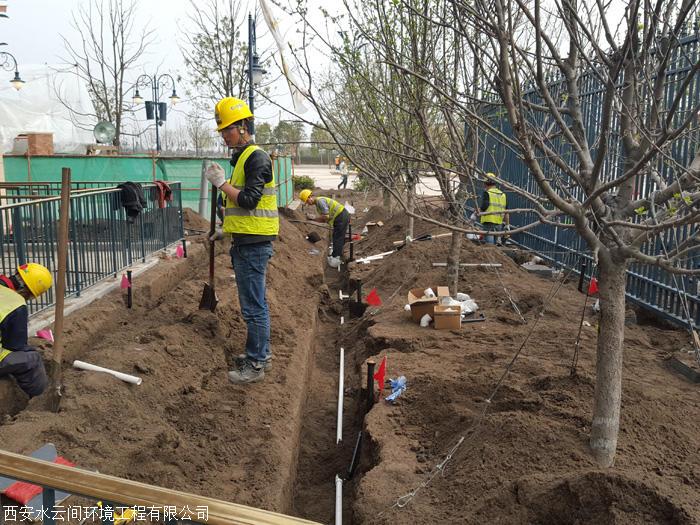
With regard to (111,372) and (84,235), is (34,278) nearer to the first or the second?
(111,372)

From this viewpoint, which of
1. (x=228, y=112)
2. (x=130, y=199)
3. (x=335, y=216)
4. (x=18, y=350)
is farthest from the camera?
(x=335, y=216)

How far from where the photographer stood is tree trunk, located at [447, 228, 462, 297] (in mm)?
7945

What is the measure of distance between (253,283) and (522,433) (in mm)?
2562

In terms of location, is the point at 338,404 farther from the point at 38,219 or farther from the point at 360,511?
the point at 38,219

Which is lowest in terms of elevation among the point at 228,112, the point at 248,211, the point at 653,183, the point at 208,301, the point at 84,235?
the point at 208,301

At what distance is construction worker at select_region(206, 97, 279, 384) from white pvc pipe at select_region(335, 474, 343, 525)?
1.41 meters

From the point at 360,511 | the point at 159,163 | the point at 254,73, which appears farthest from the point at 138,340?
A: the point at 159,163

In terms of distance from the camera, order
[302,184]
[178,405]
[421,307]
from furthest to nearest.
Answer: [302,184], [421,307], [178,405]

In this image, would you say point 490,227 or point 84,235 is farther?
point 490,227

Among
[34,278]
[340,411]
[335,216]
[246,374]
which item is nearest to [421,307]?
[340,411]

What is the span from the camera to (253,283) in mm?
5219

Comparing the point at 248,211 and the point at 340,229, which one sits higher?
the point at 248,211

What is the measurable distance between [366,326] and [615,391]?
15.4 feet

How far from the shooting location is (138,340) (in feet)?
18.6
